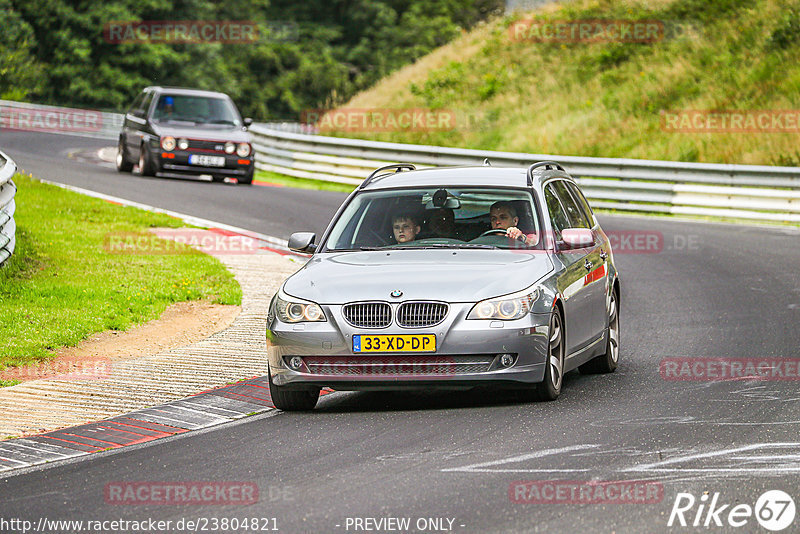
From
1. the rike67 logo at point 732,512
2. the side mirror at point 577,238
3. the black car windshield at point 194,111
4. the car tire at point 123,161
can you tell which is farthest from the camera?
the car tire at point 123,161

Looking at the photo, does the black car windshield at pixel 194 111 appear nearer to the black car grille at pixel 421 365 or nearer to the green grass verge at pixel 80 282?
the green grass verge at pixel 80 282

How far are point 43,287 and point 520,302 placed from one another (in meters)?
6.91

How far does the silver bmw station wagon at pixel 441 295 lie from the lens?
863cm

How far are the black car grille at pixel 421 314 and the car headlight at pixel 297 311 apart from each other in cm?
55

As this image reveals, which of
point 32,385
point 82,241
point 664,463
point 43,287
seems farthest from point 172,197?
point 664,463

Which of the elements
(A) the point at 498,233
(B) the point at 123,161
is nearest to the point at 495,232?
(A) the point at 498,233

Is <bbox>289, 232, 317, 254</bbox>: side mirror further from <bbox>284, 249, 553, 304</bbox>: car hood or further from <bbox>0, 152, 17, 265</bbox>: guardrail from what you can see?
<bbox>0, 152, 17, 265</bbox>: guardrail

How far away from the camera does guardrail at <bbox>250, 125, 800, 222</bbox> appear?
2397cm

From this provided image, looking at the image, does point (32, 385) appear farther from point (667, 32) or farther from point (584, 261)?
point (667, 32)

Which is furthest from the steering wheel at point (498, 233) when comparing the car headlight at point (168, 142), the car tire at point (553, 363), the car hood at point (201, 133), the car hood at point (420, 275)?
the car headlight at point (168, 142)

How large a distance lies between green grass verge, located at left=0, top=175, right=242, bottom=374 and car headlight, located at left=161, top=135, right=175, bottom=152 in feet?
23.2

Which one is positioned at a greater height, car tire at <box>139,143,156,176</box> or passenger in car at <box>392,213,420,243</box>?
passenger in car at <box>392,213,420,243</box>

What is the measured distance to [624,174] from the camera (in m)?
26.0

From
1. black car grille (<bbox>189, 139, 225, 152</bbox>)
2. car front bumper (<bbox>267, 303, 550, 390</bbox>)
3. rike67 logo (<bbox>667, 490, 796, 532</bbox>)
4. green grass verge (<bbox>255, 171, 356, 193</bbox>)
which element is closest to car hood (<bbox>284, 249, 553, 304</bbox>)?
car front bumper (<bbox>267, 303, 550, 390</bbox>)
